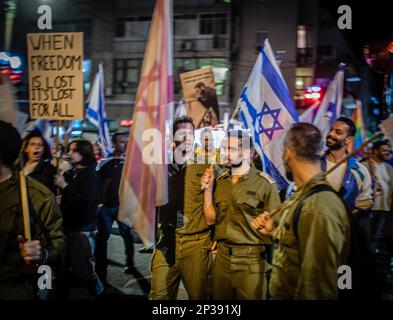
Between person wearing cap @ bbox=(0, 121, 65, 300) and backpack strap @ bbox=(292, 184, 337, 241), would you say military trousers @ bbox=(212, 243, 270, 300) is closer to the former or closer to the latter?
backpack strap @ bbox=(292, 184, 337, 241)

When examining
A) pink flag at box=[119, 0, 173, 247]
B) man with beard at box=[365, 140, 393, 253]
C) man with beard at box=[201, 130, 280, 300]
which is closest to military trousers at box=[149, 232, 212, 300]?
man with beard at box=[201, 130, 280, 300]

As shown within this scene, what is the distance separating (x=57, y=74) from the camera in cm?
423

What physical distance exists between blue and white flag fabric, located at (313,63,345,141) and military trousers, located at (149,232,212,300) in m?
3.00

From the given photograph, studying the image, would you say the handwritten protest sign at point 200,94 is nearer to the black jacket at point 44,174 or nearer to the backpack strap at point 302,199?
the black jacket at point 44,174

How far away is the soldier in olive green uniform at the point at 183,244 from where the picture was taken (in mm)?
3740

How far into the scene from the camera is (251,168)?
144 inches

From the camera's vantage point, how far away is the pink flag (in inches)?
141

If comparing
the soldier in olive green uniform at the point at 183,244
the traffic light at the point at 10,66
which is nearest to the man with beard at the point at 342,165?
the soldier in olive green uniform at the point at 183,244

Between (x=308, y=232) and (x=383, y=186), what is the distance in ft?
15.5
